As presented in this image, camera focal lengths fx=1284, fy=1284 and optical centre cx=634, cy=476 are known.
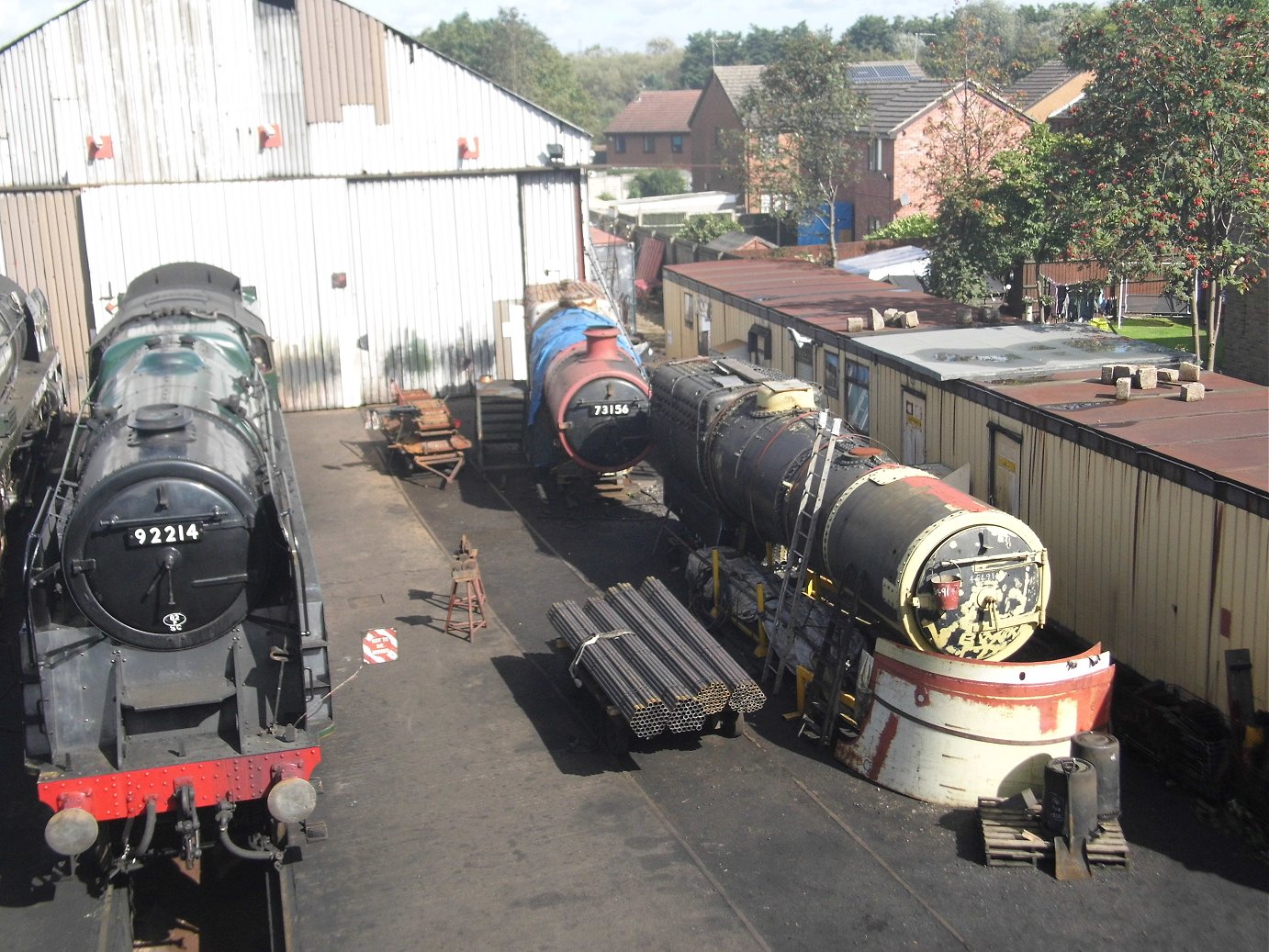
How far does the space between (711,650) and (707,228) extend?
104 feet

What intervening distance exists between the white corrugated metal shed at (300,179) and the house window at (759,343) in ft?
19.6

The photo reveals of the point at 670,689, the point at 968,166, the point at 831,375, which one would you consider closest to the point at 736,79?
the point at 968,166

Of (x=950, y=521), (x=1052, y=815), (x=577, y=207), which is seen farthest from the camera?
(x=577, y=207)

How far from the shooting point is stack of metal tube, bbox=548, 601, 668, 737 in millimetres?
12062

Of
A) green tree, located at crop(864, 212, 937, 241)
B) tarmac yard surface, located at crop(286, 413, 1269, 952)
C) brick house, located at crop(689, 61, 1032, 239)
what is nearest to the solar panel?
brick house, located at crop(689, 61, 1032, 239)

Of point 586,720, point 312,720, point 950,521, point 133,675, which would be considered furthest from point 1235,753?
point 133,675

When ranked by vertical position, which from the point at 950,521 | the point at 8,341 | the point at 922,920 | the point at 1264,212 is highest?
the point at 1264,212

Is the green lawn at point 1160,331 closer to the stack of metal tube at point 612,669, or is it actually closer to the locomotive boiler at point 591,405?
the locomotive boiler at point 591,405

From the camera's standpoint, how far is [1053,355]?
17125 millimetres

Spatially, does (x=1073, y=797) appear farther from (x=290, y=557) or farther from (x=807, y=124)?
(x=807, y=124)

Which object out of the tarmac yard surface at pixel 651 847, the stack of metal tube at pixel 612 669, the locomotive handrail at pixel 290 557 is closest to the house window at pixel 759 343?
the tarmac yard surface at pixel 651 847

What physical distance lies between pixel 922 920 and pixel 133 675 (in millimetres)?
6581

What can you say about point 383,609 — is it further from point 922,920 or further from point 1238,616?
point 1238,616

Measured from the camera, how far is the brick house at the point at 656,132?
78688 mm
